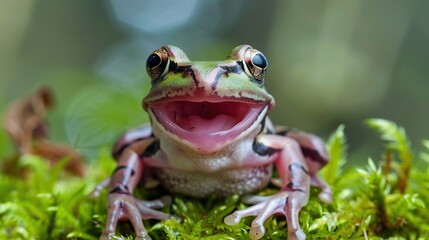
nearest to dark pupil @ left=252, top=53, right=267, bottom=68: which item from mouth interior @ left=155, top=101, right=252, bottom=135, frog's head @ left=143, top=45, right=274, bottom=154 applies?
frog's head @ left=143, top=45, right=274, bottom=154

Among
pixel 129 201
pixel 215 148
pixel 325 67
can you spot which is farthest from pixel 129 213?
pixel 325 67

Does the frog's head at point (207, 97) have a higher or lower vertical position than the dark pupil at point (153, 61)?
lower

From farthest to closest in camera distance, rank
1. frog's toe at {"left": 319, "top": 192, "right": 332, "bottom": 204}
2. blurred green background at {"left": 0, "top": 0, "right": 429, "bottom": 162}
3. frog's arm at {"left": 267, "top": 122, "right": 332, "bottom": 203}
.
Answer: blurred green background at {"left": 0, "top": 0, "right": 429, "bottom": 162}
frog's arm at {"left": 267, "top": 122, "right": 332, "bottom": 203}
frog's toe at {"left": 319, "top": 192, "right": 332, "bottom": 204}

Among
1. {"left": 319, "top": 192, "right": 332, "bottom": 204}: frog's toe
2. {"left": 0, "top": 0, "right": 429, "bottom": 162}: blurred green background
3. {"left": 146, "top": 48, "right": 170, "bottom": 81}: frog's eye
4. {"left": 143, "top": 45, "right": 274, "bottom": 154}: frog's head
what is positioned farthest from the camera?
{"left": 0, "top": 0, "right": 429, "bottom": 162}: blurred green background

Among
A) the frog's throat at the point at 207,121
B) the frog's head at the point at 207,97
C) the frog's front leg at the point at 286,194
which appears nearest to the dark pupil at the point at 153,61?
the frog's head at the point at 207,97

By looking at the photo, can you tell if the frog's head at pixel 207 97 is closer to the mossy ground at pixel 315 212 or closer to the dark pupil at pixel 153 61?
the dark pupil at pixel 153 61

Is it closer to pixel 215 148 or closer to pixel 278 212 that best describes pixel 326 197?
pixel 278 212

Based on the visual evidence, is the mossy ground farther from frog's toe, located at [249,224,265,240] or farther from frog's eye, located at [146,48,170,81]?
frog's eye, located at [146,48,170,81]
